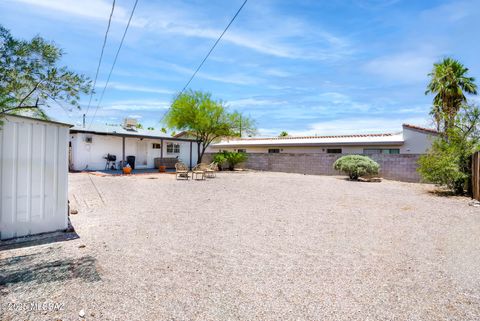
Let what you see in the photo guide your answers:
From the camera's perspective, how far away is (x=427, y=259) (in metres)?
4.57

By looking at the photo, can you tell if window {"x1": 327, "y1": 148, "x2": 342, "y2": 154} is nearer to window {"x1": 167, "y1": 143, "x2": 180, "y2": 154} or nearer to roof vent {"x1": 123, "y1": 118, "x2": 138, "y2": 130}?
window {"x1": 167, "y1": 143, "x2": 180, "y2": 154}

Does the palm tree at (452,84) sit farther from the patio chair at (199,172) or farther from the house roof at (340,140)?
the patio chair at (199,172)

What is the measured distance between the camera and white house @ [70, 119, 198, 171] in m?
19.7

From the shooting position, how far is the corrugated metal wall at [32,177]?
499cm

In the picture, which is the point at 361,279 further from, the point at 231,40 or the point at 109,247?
the point at 231,40

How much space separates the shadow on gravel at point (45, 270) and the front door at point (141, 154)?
19654 millimetres

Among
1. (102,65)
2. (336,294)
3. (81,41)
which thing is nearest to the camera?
(336,294)

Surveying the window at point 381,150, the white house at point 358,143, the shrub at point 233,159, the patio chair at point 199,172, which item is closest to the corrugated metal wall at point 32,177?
the patio chair at point 199,172

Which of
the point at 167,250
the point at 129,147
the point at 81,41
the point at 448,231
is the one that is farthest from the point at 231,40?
the point at 129,147

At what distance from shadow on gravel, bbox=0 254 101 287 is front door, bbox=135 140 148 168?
19.7m

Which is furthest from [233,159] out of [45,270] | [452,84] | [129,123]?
[45,270]

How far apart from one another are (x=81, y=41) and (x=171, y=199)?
5.29 meters

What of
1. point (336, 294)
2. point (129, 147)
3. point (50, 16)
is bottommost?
point (336, 294)

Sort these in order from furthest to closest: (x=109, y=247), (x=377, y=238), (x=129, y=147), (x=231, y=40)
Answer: (x=129, y=147) → (x=231, y=40) → (x=377, y=238) → (x=109, y=247)
